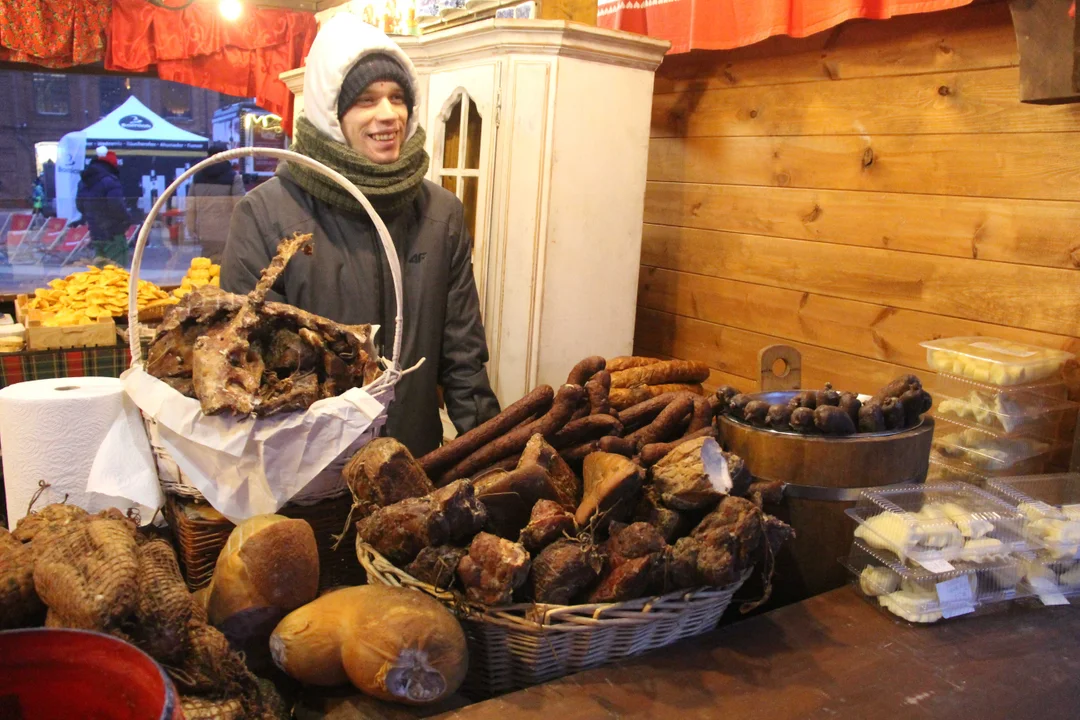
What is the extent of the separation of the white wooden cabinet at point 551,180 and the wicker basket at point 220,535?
1476mm

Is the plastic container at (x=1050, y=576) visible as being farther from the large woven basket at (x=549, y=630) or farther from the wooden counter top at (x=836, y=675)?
the large woven basket at (x=549, y=630)

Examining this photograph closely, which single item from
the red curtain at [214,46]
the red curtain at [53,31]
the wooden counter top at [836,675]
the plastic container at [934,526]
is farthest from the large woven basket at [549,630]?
the red curtain at [214,46]

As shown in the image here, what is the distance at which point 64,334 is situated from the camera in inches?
153

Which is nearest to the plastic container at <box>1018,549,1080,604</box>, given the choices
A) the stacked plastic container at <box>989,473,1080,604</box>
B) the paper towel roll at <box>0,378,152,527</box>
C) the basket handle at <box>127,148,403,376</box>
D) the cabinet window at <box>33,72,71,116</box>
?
the stacked plastic container at <box>989,473,1080,604</box>

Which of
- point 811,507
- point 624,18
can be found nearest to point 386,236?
point 811,507

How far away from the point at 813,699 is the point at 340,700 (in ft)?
2.42

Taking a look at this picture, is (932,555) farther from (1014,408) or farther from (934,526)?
(1014,408)

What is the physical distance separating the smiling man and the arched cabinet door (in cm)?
47

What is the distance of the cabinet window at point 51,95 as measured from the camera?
19.7 feet

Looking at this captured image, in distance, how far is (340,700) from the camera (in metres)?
1.27

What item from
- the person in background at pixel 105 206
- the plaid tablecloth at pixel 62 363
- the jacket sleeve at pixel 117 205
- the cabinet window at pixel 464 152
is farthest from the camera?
the jacket sleeve at pixel 117 205

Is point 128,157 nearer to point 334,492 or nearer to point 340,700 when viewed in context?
point 334,492

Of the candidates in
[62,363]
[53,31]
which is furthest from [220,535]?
[53,31]

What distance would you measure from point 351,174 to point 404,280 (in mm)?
333
